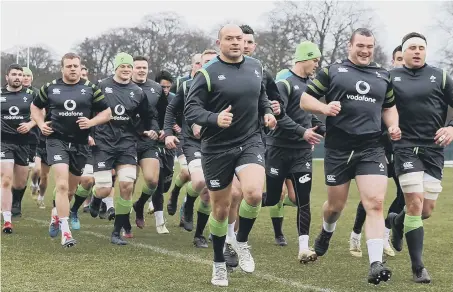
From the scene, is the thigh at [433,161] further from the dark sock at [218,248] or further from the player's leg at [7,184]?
the player's leg at [7,184]

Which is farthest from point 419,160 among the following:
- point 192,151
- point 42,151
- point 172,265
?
point 42,151

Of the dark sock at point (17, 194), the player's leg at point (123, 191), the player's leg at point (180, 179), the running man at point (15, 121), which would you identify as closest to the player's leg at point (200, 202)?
the player's leg at point (123, 191)

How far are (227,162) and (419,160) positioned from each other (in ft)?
6.84

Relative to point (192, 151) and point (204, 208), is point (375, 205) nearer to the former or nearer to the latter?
point (204, 208)

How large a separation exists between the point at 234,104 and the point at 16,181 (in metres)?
7.47

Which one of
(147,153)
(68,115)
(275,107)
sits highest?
(275,107)

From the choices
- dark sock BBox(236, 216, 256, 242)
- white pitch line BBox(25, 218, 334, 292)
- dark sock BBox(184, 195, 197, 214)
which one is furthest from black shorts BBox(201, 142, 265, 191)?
dark sock BBox(184, 195, 197, 214)

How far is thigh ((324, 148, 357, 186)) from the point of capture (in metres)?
7.89

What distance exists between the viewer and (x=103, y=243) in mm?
10641

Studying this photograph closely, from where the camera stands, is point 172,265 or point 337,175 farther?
point 172,265

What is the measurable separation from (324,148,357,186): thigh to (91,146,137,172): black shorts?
3528 millimetres

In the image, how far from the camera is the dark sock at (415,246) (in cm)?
790

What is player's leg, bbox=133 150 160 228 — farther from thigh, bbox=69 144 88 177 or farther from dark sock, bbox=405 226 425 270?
dark sock, bbox=405 226 425 270

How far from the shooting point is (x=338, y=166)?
313 inches
